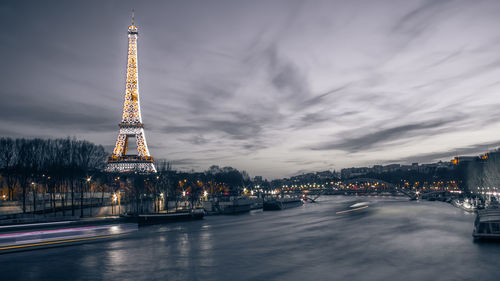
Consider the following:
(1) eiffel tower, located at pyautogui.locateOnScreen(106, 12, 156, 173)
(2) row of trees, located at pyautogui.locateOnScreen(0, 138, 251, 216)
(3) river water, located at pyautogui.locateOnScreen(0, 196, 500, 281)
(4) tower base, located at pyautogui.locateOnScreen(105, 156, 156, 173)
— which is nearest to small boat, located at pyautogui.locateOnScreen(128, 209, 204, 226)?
(2) row of trees, located at pyautogui.locateOnScreen(0, 138, 251, 216)

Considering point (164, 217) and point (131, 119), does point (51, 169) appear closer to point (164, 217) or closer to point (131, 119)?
point (164, 217)

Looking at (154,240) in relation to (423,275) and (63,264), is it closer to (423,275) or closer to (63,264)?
(63,264)

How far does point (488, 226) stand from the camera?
1507 inches

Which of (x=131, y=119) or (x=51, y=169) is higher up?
(x=131, y=119)

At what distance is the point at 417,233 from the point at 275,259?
27899 mm

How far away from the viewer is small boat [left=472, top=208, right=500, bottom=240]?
1483 inches

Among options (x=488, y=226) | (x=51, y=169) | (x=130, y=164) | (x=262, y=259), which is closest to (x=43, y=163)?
(x=51, y=169)

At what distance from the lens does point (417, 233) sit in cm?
4825

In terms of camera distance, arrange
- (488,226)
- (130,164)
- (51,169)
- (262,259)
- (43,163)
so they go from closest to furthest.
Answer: (262,259)
(488,226)
(51,169)
(43,163)
(130,164)

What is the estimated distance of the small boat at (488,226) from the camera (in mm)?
37656

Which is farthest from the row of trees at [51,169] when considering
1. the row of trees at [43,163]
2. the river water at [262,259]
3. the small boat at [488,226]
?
the small boat at [488,226]

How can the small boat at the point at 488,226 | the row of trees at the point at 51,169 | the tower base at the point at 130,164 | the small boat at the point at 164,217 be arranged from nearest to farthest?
1. the small boat at the point at 488,226
2. the small boat at the point at 164,217
3. the row of trees at the point at 51,169
4. the tower base at the point at 130,164

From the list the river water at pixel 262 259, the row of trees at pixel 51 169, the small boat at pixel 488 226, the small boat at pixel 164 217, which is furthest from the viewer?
the row of trees at pixel 51 169

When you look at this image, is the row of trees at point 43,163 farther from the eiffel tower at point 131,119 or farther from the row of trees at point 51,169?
the eiffel tower at point 131,119
